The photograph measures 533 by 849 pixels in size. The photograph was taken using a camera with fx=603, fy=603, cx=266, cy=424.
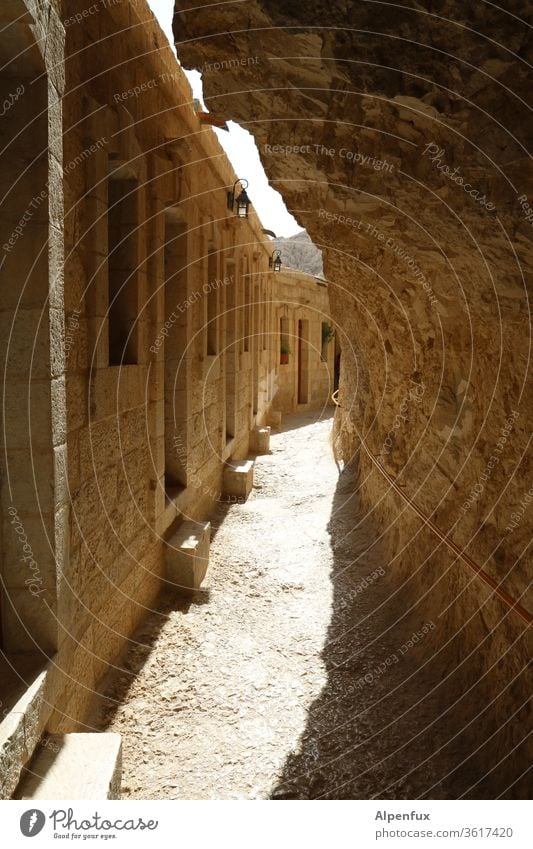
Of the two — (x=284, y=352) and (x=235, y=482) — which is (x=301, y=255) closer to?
(x=284, y=352)

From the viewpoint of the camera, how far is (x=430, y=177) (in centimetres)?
336

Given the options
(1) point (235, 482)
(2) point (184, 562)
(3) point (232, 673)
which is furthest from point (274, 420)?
(3) point (232, 673)

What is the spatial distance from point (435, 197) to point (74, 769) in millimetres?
Result: 3607

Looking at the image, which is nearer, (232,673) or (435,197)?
(435,197)

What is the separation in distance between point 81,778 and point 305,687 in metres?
2.09

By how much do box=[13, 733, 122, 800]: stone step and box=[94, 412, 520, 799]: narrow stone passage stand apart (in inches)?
21.7

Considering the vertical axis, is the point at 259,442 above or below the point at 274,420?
below

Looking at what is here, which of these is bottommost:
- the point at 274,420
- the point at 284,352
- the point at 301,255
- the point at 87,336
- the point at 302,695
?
the point at 302,695

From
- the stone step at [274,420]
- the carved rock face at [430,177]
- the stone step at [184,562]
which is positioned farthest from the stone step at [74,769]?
the stone step at [274,420]

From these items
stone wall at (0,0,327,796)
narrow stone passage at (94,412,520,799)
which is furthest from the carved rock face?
stone wall at (0,0,327,796)

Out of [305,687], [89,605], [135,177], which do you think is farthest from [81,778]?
[135,177]

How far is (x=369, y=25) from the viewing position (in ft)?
9.26

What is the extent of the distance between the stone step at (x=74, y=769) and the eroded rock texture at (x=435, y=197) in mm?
2254

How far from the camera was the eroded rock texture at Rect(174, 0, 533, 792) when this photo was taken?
2.82m
